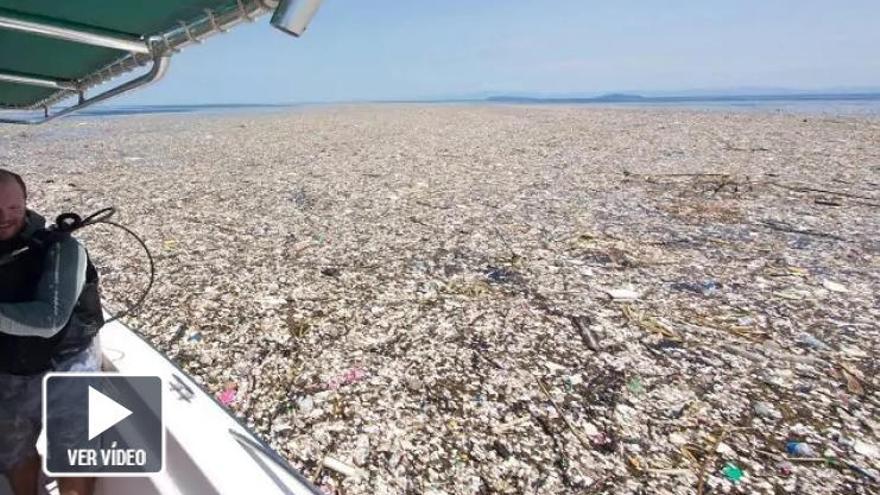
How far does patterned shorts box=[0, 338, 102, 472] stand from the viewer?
253 centimetres

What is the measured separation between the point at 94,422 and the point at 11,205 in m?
1.29

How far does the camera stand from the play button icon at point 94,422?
258 centimetres

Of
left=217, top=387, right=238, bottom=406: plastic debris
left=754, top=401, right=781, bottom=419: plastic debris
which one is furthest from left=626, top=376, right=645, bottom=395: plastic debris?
left=217, top=387, right=238, bottom=406: plastic debris

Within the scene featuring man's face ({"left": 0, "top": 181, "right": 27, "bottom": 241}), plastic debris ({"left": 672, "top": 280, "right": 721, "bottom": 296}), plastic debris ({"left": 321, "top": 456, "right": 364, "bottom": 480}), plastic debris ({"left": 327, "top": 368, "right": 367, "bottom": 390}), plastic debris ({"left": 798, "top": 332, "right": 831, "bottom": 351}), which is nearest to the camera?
man's face ({"left": 0, "top": 181, "right": 27, "bottom": 241})

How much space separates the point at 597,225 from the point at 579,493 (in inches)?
231

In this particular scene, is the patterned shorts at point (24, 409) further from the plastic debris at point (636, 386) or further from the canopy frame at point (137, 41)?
the plastic debris at point (636, 386)

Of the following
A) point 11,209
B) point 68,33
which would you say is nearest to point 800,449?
point 68,33

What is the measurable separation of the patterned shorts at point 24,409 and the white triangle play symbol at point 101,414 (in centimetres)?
4

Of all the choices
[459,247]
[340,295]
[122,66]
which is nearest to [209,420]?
[122,66]

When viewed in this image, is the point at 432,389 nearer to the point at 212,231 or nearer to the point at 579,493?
the point at 579,493

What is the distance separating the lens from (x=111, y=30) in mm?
2031

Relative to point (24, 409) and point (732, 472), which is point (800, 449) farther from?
point (24, 409)

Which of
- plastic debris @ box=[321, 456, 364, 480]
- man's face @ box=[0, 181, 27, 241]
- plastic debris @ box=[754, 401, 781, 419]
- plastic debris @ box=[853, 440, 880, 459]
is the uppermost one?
man's face @ box=[0, 181, 27, 241]

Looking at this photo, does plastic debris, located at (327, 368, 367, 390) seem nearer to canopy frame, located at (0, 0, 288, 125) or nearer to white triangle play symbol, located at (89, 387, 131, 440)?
white triangle play symbol, located at (89, 387, 131, 440)
